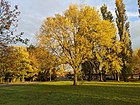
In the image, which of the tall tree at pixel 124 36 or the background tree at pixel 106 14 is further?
the background tree at pixel 106 14

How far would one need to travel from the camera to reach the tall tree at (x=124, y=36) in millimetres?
68125

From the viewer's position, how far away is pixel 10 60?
7004 millimetres

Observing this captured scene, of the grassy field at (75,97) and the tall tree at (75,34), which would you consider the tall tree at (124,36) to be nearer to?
the tall tree at (75,34)

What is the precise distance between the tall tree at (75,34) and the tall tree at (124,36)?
65.9 feet

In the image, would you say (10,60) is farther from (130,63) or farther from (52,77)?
(52,77)

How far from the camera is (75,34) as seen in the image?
48156mm

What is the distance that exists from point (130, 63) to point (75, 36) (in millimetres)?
28244

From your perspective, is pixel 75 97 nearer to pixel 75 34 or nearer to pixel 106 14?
pixel 75 34

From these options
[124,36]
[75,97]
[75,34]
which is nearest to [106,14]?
[124,36]

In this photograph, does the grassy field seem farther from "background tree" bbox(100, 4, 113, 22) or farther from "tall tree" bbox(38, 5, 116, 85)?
"background tree" bbox(100, 4, 113, 22)

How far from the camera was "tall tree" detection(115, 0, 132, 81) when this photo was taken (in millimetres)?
68125

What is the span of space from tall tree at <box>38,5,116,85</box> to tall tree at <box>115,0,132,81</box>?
20074mm

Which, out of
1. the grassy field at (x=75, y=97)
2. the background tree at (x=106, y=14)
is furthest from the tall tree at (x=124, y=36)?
the grassy field at (x=75, y=97)

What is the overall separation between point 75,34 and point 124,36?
80.9 feet
